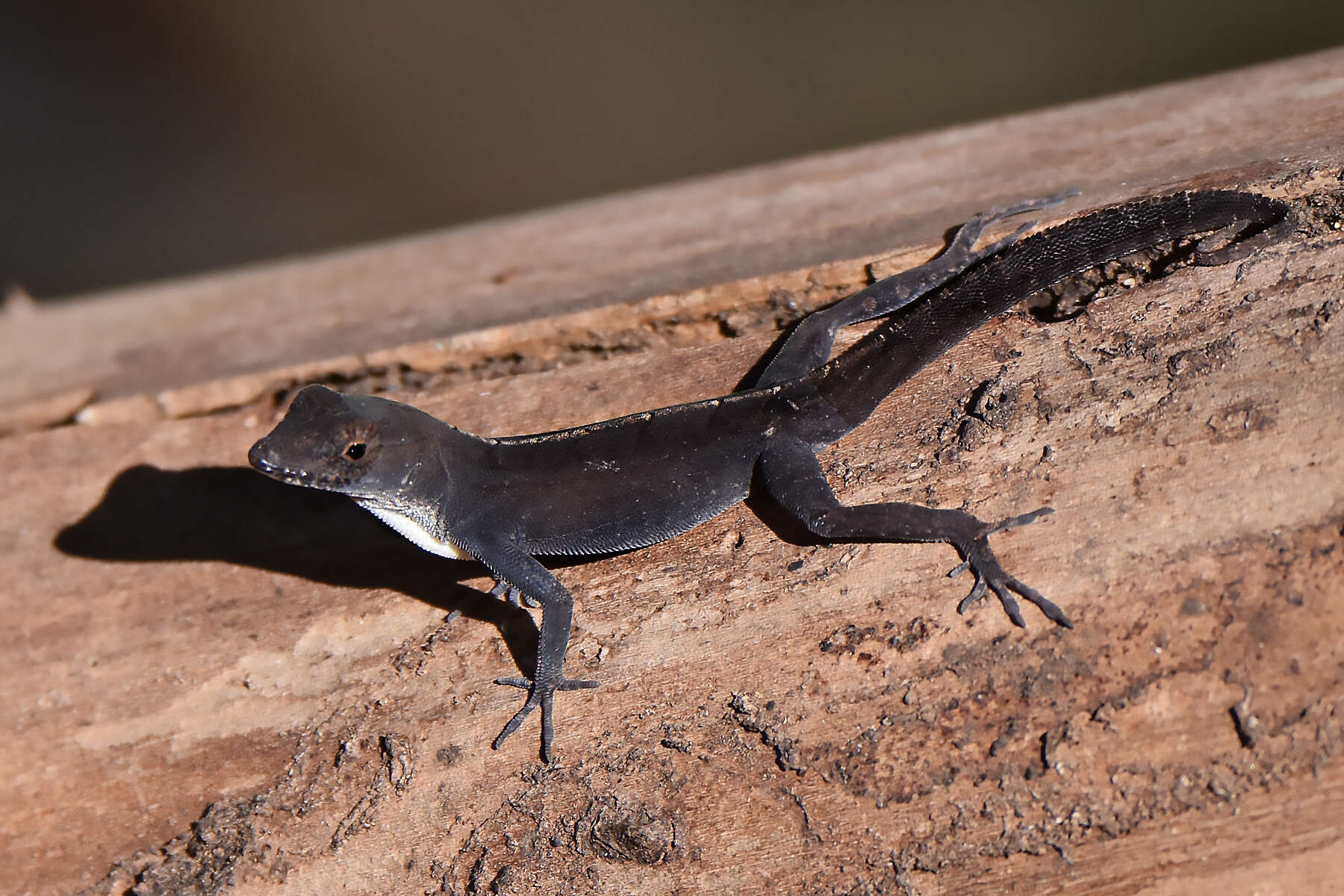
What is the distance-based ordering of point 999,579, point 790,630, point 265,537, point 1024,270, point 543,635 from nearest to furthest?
point 999,579, point 790,630, point 543,635, point 1024,270, point 265,537

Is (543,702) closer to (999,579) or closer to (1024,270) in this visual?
(999,579)

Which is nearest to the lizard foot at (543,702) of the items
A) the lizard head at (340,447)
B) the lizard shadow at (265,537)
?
the lizard shadow at (265,537)

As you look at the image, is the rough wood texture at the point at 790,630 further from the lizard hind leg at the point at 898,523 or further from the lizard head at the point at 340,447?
the lizard head at the point at 340,447

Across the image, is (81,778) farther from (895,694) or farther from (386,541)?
(895,694)

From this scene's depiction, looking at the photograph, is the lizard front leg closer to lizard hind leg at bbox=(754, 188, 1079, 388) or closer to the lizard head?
the lizard head

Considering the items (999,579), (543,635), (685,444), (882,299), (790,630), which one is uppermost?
(882,299)

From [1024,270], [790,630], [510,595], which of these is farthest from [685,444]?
[1024,270]
